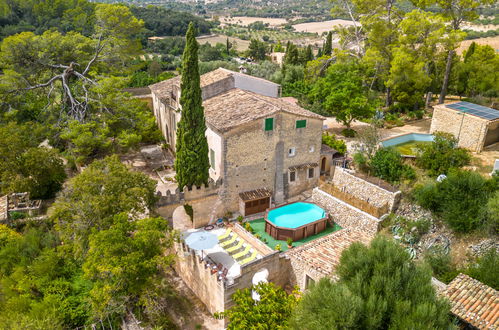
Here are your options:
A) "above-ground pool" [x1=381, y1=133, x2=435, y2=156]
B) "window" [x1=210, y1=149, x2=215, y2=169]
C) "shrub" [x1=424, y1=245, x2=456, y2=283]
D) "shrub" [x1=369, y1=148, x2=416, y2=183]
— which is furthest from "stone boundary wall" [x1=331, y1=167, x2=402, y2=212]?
"window" [x1=210, y1=149, x2=215, y2=169]

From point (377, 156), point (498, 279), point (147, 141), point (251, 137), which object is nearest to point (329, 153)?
point (377, 156)

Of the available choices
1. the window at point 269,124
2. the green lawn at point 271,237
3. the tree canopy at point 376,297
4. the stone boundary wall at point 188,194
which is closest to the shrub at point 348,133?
the window at point 269,124

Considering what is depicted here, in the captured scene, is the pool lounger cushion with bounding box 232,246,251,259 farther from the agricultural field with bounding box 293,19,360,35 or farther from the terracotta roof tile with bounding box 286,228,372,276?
the agricultural field with bounding box 293,19,360,35

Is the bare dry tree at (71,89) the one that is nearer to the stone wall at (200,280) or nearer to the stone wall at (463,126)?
the stone wall at (200,280)

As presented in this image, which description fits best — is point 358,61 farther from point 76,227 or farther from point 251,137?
point 76,227

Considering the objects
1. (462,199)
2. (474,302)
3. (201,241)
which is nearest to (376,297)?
(474,302)
